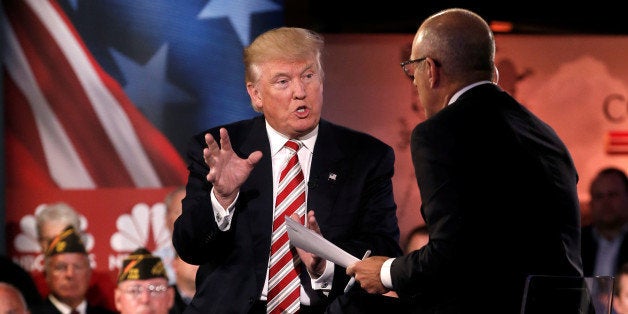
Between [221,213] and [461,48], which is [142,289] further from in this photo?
[461,48]

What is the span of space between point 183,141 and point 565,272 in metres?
3.02

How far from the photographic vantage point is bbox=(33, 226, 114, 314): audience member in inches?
208

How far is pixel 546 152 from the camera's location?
9.28 ft

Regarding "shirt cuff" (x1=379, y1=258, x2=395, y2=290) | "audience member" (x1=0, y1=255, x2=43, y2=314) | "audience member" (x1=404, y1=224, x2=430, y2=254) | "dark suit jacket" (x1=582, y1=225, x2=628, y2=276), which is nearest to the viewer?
"shirt cuff" (x1=379, y1=258, x2=395, y2=290)

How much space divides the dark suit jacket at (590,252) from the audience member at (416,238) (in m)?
0.88

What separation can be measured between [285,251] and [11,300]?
7.55 feet

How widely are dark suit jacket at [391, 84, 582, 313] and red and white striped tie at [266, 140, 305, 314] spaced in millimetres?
497

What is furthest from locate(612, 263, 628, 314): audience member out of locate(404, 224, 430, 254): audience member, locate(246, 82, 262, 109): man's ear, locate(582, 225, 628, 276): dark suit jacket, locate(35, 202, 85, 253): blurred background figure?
locate(35, 202, 85, 253): blurred background figure

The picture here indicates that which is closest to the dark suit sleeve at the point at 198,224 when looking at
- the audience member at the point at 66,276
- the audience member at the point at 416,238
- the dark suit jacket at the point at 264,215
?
the dark suit jacket at the point at 264,215

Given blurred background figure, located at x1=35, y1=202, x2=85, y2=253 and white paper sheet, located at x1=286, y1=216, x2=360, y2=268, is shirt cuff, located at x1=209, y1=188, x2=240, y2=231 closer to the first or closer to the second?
white paper sheet, located at x1=286, y1=216, x2=360, y2=268

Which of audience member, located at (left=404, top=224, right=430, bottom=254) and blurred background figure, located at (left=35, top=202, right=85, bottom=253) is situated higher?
audience member, located at (left=404, top=224, right=430, bottom=254)

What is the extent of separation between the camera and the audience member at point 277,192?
3158mm

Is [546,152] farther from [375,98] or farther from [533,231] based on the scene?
[375,98]

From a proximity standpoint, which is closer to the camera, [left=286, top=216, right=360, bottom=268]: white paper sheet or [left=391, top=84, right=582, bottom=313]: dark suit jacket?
[left=391, top=84, right=582, bottom=313]: dark suit jacket
